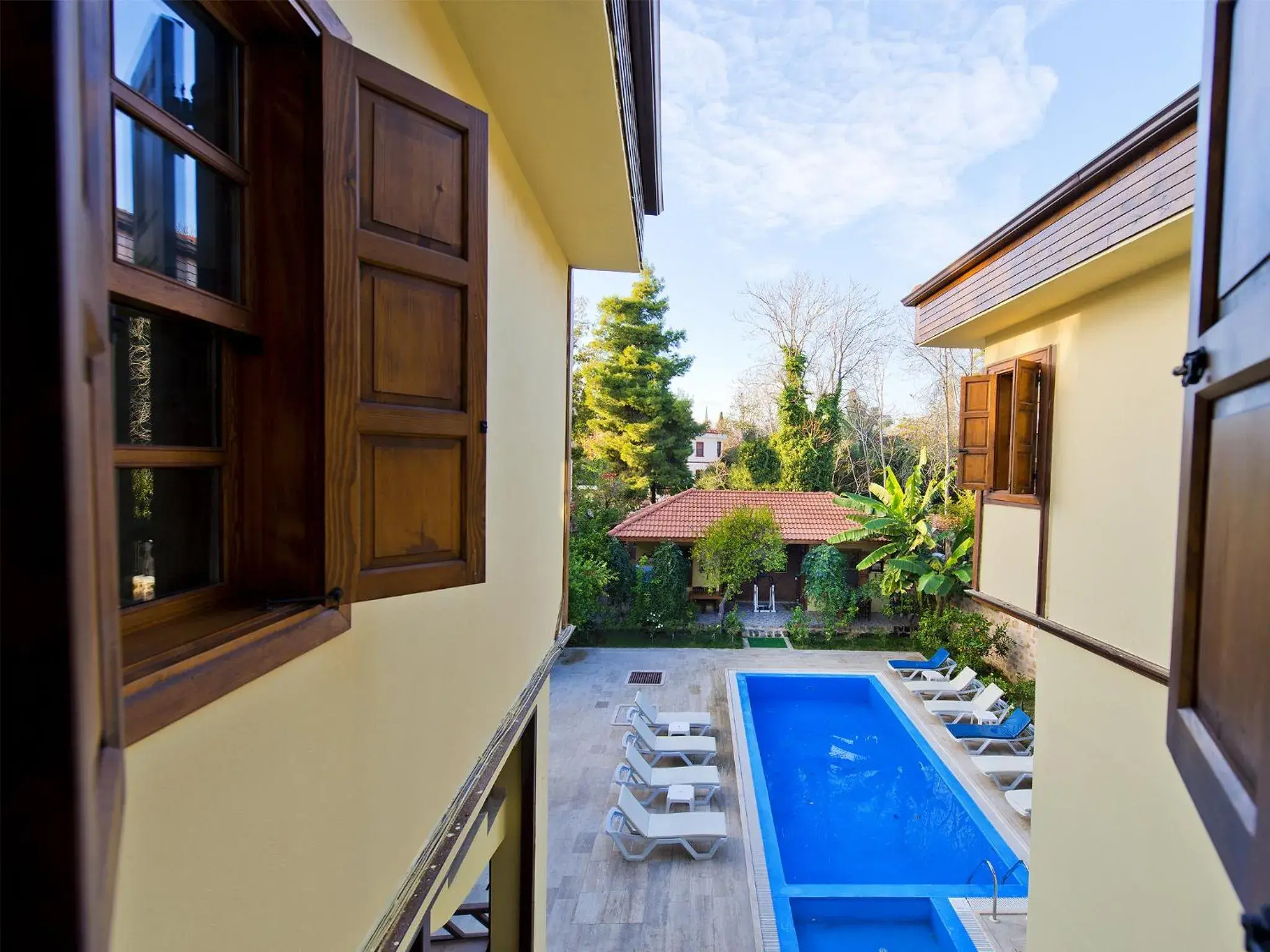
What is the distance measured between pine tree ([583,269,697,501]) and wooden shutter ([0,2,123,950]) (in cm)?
2291

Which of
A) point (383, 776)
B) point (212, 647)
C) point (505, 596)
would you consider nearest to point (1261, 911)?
point (212, 647)

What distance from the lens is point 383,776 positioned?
6.96 ft

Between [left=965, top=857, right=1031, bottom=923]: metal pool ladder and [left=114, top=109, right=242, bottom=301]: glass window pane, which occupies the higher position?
[left=114, top=109, right=242, bottom=301]: glass window pane

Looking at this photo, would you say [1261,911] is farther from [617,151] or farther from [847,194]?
[847,194]

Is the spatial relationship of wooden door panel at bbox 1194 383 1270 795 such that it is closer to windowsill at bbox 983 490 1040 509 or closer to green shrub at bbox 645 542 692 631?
windowsill at bbox 983 490 1040 509

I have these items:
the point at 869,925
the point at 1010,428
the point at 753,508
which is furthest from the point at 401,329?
the point at 753,508

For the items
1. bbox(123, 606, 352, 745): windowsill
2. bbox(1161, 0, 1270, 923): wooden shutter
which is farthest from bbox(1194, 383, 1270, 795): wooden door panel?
bbox(123, 606, 352, 745): windowsill

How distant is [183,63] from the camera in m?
1.50

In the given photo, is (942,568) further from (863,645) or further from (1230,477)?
(1230,477)

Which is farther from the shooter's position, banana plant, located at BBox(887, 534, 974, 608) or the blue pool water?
banana plant, located at BBox(887, 534, 974, 608)

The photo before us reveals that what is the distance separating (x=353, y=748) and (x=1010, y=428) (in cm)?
580

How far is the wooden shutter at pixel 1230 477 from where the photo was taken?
1225 mm

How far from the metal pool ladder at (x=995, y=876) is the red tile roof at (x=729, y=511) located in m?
10.8

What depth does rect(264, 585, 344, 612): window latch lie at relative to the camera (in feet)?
5.56
